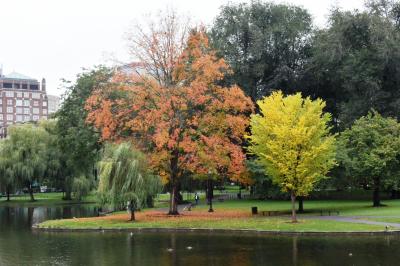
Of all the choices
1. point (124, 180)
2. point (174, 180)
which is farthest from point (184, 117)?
point (124, 180)

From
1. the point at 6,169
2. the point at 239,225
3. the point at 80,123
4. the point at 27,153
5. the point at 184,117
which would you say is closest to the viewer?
the point at 239,225

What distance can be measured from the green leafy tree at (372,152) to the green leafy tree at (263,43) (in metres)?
17.6

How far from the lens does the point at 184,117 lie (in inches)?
2116

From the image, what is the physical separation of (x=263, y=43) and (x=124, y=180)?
1330 inches

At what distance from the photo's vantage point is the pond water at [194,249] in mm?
28812

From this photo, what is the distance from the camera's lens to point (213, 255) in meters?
30.8

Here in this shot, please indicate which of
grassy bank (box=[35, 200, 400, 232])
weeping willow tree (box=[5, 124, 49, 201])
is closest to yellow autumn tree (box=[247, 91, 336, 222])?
grassy bank (box=[35, 200, 400, 232])

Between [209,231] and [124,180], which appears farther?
[124,180]

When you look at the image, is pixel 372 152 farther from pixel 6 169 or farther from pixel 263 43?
pixel 6 169

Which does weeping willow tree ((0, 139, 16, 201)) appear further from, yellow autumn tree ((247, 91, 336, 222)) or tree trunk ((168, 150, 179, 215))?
yellow autumn tree ((247, 91, 336, 222))

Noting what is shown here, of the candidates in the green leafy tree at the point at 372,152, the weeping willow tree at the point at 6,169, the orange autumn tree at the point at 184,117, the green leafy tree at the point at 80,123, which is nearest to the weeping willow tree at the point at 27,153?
the weeping willow tree at the point at 6,169

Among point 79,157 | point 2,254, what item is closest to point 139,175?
point 2,254

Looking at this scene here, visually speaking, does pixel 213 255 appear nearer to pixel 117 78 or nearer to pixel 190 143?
pixel 190 143

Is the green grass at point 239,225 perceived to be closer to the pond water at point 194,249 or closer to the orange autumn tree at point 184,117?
the pond water at point 194,249
